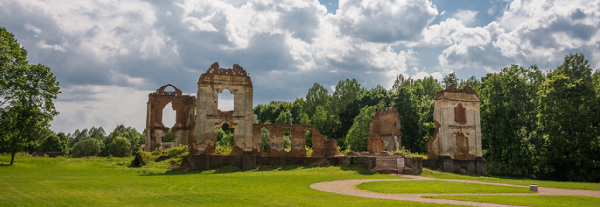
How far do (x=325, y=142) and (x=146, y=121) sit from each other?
19.0 m

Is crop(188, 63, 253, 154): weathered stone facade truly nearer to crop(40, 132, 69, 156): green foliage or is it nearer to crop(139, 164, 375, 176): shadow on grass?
crop(139, 164, 375, 176): shadow on grass

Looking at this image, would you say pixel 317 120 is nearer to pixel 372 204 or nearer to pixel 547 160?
pixel 547 160

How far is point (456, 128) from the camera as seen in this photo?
3388 cm

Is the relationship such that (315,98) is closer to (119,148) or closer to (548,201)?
(119,148)

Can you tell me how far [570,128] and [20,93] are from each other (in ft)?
130

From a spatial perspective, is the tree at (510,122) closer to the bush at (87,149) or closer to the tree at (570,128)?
the tree at (570,128)

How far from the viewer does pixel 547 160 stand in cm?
3156

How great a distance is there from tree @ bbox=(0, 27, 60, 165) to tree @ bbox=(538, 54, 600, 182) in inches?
1475

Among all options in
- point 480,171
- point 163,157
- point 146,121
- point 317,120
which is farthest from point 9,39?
point 317,120

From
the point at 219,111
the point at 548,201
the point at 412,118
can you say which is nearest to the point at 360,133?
the point at 412,118

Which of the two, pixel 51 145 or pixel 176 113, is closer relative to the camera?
pixel 176 113

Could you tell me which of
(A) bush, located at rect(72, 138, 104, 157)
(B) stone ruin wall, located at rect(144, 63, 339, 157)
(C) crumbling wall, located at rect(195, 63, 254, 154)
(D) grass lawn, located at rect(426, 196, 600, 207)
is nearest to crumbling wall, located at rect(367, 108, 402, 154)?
(B) stone ruin wall, located at rect(144, 63, 339, 157)

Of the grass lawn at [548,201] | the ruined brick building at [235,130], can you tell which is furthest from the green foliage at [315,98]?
the grass lawn at [548,201]

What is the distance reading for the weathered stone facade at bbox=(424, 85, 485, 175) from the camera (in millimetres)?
33125
